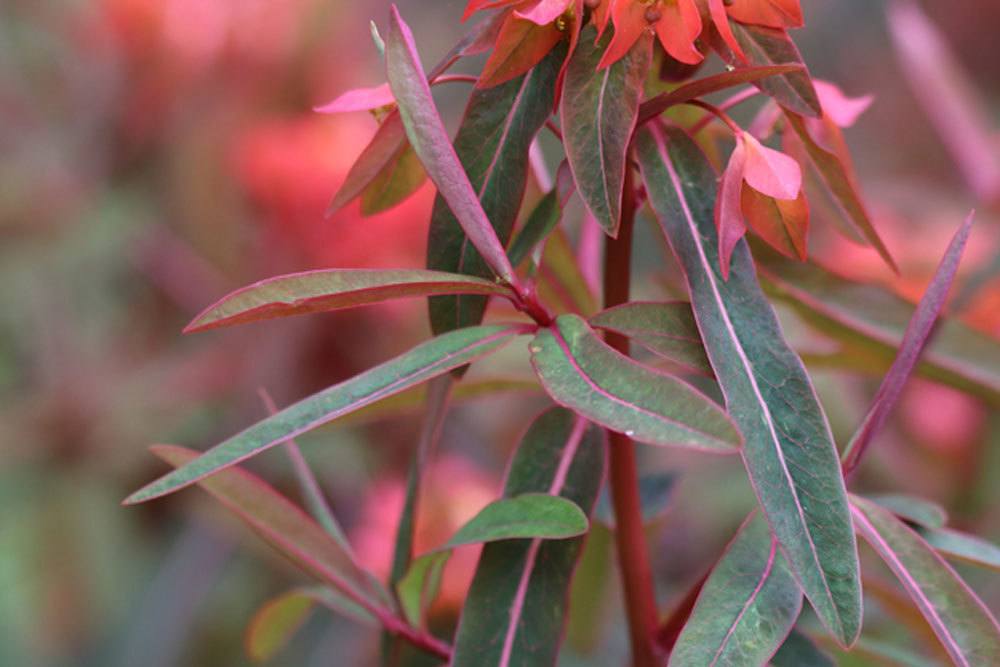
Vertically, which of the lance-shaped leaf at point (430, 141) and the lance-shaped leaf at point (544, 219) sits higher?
the lance-shaped leaf at point (430, 141)

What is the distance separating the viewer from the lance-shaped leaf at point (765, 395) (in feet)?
1.09

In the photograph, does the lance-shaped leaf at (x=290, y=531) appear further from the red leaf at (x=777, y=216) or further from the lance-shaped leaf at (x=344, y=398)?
the red leaf at (x=777, y=216)

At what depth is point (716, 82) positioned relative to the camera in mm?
345

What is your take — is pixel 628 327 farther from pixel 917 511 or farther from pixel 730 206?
pixel 917 511

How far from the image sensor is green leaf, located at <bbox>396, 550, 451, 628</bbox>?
466mm

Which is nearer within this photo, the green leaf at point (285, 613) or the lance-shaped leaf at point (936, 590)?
the lance-shaped leaf at point (936, 590)

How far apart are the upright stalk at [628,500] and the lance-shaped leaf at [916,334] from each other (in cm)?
10

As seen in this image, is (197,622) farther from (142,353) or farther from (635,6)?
(635,6)

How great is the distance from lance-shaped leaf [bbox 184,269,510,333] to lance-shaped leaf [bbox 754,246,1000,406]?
8.3 inches

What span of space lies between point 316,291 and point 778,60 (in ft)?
0.62

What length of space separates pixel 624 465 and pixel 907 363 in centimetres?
12

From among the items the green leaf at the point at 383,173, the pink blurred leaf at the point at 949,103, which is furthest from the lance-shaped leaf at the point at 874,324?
the pink blurred leaf at the point at 949,103

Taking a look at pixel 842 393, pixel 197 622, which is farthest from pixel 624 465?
pixel 197 622

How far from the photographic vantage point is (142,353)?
4.70 feet
